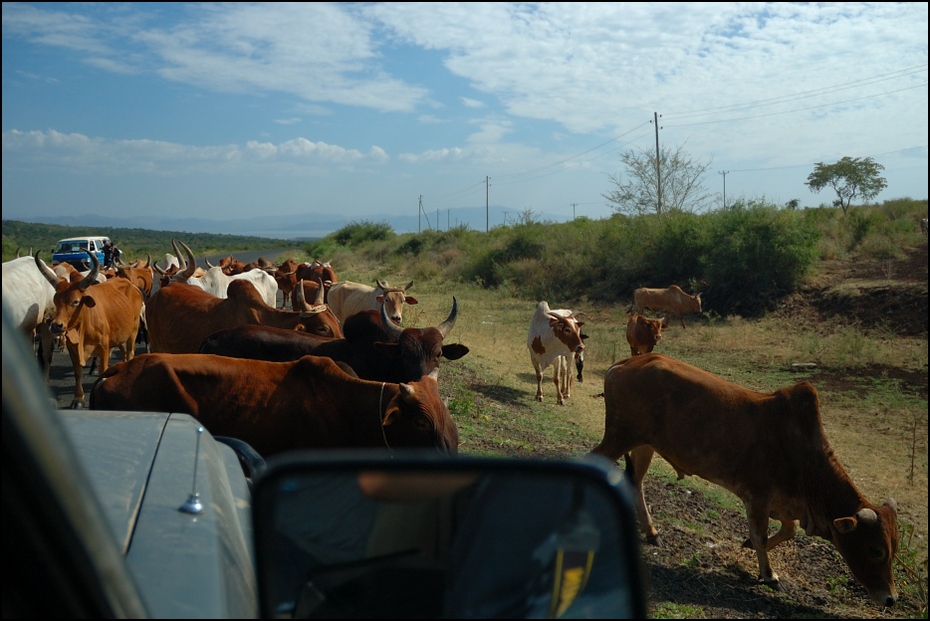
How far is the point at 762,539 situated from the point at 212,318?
6.59 metres

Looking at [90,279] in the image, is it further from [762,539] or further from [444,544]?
[444,544]

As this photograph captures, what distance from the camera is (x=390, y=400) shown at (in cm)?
509

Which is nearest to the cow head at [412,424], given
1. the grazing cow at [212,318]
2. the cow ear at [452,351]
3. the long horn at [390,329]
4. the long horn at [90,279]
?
the cow ear at [452,351]

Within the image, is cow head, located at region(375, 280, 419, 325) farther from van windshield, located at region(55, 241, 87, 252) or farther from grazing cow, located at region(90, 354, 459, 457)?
van windshield, located at region(55, 241, 87, 252)

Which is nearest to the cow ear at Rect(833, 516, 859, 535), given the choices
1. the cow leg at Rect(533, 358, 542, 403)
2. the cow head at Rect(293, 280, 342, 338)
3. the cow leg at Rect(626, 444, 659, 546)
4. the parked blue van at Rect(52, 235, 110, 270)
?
the cow leg at Rect(626, 444, 659, 546)

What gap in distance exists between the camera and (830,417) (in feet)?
41.8

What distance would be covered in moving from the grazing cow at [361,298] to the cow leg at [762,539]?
8.36m

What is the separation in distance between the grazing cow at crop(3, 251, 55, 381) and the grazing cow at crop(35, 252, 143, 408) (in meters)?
0.24

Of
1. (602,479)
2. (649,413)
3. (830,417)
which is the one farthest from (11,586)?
(830,417)

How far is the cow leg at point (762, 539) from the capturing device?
617 cm

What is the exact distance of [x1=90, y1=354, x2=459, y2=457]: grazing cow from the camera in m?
5.05

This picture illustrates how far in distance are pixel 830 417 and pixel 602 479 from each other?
40.8 ft

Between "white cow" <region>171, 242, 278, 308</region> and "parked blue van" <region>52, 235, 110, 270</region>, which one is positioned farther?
"parked blue van" <region>52, 235, 110, 270</region>

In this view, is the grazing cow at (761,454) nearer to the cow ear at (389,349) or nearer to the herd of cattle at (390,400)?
the herd of cattle at (390,400)
